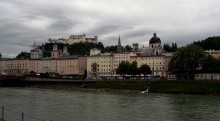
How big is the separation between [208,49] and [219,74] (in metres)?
55.9

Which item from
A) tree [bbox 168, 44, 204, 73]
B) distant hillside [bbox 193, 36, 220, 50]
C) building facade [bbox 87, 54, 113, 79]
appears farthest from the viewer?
building facade [bbox 87, 54, 113, 79]

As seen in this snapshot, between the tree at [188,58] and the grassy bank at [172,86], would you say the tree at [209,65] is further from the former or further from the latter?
the grassy bank at [172,86]

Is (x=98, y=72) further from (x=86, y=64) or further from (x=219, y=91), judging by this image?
(x=219, y=91)

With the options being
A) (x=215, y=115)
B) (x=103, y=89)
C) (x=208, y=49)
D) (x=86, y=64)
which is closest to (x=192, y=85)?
(x=103, y=89)

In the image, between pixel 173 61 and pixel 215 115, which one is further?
pixel 173 61

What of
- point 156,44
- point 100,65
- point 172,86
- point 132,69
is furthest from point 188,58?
point 100,65

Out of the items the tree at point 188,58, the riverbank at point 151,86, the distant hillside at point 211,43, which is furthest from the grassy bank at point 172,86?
the distant hillside at point 211,43

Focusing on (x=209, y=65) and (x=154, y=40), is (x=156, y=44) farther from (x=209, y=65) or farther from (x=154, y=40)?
(x=209, y=65)

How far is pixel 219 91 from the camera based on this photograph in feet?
244

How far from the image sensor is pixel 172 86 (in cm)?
8538

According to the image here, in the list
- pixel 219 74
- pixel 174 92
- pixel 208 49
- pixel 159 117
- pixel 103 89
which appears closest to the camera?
pixel 159 117

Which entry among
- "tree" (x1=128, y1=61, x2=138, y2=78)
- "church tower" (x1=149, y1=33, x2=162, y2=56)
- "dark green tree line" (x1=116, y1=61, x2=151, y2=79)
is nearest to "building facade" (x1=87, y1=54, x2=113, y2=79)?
"church tower" (x1=149, y1=33, x2=162, y2=56)

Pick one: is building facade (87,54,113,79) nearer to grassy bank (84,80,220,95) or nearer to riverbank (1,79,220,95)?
riverbank (1,79,220,95)

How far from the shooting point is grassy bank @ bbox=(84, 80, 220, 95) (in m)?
77.2
